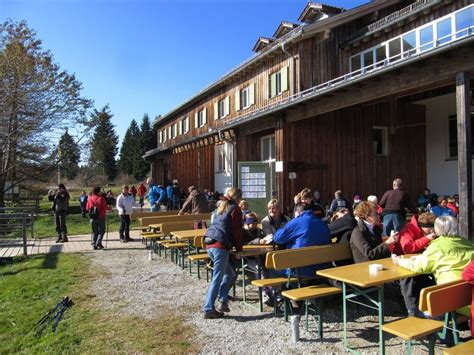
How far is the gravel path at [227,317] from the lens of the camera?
14.8ft

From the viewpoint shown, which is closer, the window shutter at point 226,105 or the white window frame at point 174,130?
the window shutter at point 226,105

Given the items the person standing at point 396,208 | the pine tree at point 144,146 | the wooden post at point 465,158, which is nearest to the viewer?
the wooden post at point 465,158

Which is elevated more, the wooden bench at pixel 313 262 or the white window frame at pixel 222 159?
the white window frame at pixel 222 159

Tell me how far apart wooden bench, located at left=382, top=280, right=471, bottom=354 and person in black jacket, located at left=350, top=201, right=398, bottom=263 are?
52.6 inches

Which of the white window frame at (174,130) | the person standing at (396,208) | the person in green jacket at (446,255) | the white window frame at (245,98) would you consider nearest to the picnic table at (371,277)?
the person in green jacket at (446,255)

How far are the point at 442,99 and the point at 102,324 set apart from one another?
15820mm

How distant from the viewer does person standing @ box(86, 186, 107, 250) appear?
1127 cm

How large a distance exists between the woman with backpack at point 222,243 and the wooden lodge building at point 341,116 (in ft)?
19.2

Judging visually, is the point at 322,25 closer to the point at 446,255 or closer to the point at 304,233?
the point at 304,233

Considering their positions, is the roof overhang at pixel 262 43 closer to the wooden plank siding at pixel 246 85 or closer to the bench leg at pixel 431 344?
the wooden plank siding at pixel 246 85

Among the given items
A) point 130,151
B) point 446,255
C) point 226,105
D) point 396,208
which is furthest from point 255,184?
point 130,151

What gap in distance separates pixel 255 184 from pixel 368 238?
8808 mm

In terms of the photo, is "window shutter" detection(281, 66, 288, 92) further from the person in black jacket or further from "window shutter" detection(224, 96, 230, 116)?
the person in black jacket

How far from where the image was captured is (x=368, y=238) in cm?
526
